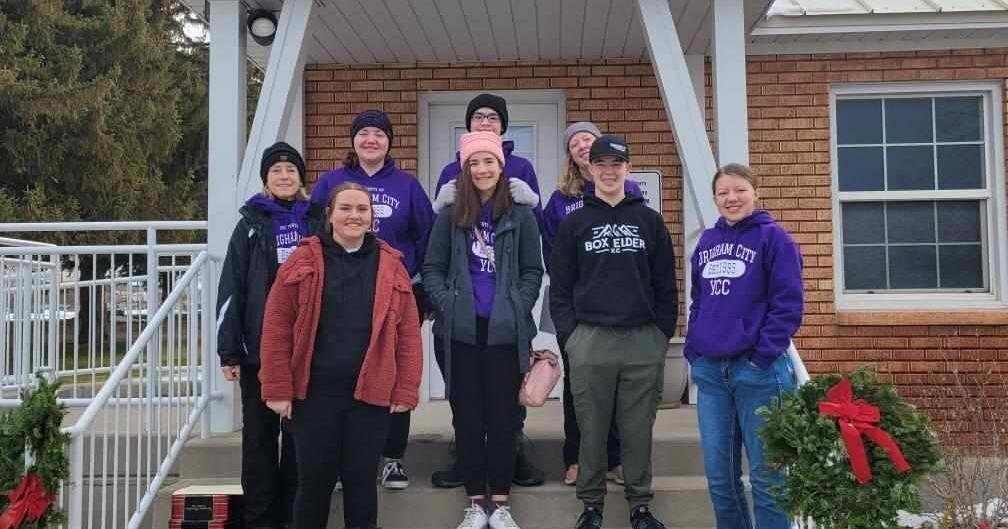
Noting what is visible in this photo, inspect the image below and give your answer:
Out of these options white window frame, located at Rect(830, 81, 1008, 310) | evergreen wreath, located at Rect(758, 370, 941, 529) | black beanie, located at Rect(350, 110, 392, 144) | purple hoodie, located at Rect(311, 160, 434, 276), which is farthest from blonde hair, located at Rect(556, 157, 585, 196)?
white window frame, located at Rect(830, 81, 1008, 310)

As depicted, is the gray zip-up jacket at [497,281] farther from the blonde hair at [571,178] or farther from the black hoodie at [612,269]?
the blonde hair at [571,178]

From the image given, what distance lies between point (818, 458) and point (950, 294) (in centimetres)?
395

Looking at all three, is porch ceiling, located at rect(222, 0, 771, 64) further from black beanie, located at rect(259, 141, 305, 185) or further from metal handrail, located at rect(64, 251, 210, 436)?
metal handrail, located at rect(64, 251, 210, 436)

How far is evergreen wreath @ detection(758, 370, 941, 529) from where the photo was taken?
301 cm

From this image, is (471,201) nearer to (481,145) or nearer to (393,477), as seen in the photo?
(481,145)

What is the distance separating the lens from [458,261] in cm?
381

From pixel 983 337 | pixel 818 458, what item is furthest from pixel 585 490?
pixel 983 337

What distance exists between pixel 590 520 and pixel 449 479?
78cm

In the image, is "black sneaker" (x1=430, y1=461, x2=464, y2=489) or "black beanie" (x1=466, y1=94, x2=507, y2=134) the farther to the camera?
"black sneaker" (x1=430, y1=461, x2=464, y2=489)

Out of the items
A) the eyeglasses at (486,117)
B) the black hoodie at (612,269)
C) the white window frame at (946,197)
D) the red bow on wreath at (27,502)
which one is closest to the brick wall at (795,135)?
the white window frame at (946,197)

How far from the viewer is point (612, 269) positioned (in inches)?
145

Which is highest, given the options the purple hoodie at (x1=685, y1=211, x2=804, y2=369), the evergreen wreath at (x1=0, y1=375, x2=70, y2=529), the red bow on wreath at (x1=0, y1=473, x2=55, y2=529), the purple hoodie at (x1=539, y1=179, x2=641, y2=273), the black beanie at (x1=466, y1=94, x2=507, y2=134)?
the black beanie at (x1=466, y1=94, x2=507, y2=134)

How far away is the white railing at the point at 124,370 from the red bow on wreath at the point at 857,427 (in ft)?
Result: 9.16

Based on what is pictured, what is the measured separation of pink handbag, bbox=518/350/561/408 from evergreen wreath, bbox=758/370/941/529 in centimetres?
96
